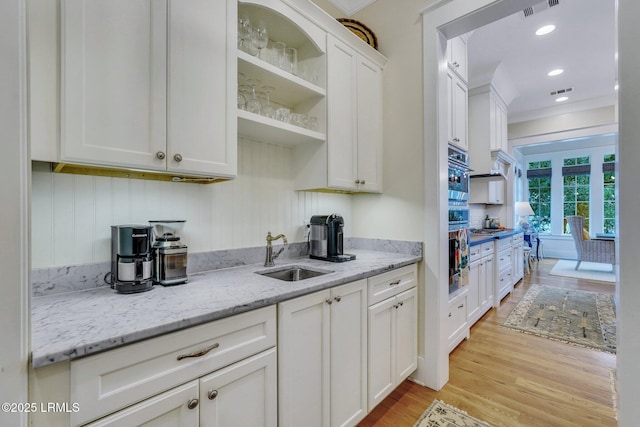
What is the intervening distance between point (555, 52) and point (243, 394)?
16.7ft

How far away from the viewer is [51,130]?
960 millimetres

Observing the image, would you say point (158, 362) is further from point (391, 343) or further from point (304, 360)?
point (391, 343)

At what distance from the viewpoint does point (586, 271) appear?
5.79 metres

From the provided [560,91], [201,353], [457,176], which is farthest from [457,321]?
[560,91]

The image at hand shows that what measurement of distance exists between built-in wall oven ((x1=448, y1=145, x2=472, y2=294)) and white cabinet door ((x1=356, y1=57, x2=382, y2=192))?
2.01 ft

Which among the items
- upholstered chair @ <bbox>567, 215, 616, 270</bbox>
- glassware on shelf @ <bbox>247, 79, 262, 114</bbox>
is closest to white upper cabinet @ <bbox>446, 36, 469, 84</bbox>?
glassware on shelf @ <bbox>247, 79, 262, 114</bbox>

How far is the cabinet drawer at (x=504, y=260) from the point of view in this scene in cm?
366

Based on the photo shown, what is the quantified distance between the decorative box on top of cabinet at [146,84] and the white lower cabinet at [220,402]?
0.86m

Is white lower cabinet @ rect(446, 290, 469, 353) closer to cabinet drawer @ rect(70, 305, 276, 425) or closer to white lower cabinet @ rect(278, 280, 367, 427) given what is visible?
white lower cabinet @ rect(278, 280, 367, 427)

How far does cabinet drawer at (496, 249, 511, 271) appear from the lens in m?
3.66

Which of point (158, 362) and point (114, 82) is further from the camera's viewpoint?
point (114, 82)

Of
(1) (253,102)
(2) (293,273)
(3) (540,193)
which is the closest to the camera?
(1) (253,102)

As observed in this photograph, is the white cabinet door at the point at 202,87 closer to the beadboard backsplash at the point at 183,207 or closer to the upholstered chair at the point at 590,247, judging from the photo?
the beadboard backsplash at the point at 183,207

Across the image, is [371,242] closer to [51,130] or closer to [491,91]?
[51,130]
